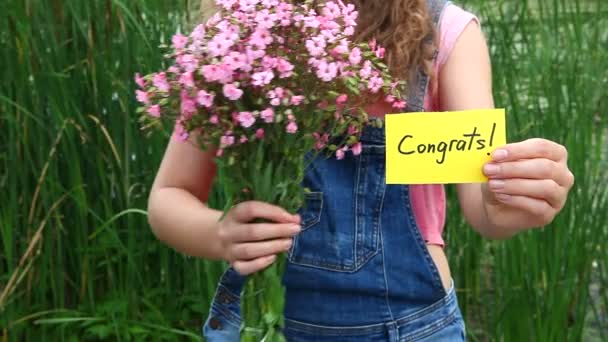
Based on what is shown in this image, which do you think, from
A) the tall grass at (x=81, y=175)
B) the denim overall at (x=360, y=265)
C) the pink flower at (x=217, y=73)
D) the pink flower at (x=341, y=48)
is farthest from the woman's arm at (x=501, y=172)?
the tall grass at (x=81, y=175)

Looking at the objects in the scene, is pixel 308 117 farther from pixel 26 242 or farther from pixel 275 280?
pixel 26 242

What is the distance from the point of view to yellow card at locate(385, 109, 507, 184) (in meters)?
1.07

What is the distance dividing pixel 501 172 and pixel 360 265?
282 millimetres

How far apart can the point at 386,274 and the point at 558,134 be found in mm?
945

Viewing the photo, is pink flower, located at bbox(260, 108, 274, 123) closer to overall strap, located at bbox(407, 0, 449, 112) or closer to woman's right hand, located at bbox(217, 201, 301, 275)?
woman's right hand, located at bbox(217, 201, 301, 275)

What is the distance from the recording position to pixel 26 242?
222 centimetres

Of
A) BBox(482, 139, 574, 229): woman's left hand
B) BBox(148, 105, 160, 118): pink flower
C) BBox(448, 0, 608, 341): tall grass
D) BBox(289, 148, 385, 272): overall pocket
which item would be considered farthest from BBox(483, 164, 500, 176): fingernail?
BBox(448, 0, 608, 341): tall grass

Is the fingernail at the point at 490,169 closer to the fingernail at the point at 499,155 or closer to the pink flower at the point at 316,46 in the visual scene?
the fingernail at the point at 499,155

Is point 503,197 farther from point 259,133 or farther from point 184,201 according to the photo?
point 184,201

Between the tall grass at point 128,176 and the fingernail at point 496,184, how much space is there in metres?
1.02

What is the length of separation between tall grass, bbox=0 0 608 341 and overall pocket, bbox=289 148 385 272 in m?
0.76

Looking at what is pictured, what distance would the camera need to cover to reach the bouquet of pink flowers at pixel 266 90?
958mm

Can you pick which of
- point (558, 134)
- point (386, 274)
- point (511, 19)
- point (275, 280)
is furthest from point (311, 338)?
point (511, 19)

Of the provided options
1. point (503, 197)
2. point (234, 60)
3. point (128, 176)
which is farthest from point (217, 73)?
point (128, 176)
